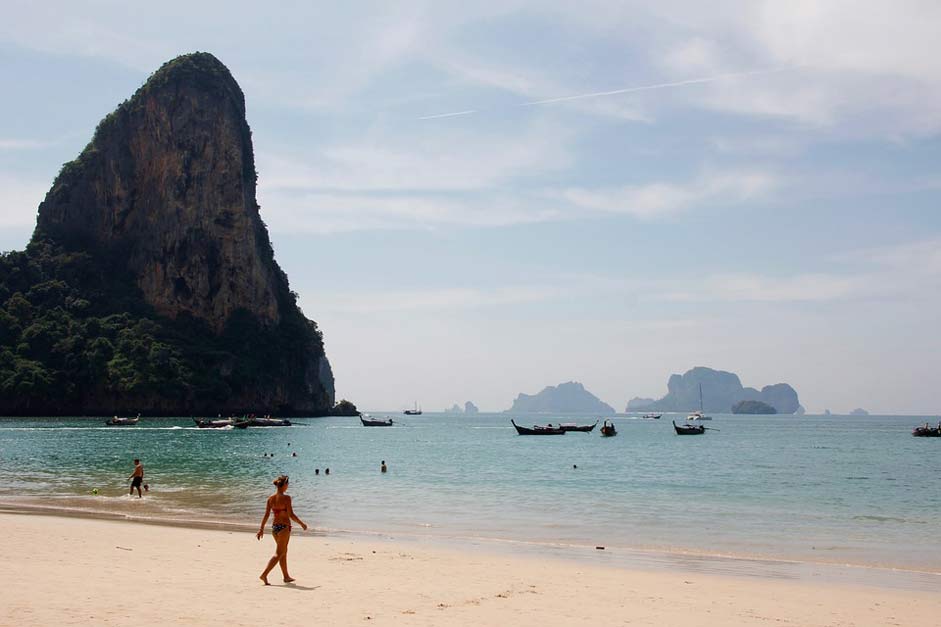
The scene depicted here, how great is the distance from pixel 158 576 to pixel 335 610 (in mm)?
4146

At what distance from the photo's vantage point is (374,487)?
36.1 meters

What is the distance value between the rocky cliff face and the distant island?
279 millimetres

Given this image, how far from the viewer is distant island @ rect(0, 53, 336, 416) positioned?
139m

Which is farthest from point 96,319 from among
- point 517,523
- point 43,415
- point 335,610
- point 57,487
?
point 335,610

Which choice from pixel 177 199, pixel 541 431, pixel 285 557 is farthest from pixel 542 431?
pixel 177 199

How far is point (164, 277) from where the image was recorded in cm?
15850

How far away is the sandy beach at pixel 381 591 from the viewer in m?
11.5

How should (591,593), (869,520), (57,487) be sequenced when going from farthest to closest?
(57,487)
(869,520)
(591,593)

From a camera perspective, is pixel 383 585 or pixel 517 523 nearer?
pixel 383 585

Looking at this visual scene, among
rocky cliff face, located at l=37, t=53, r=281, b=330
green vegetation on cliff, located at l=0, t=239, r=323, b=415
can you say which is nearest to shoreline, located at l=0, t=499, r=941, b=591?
green vegetation on cliff, located at l=0, t=239, r=323, b=415

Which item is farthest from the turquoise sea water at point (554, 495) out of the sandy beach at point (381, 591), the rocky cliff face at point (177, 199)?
the rocky cliff face at point (177, 199)

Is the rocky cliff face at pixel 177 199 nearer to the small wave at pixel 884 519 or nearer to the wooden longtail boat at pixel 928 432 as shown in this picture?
the wooden longtail boat at pixel 928 432

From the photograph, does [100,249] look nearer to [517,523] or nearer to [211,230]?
[211,230]

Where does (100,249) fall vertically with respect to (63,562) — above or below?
above
